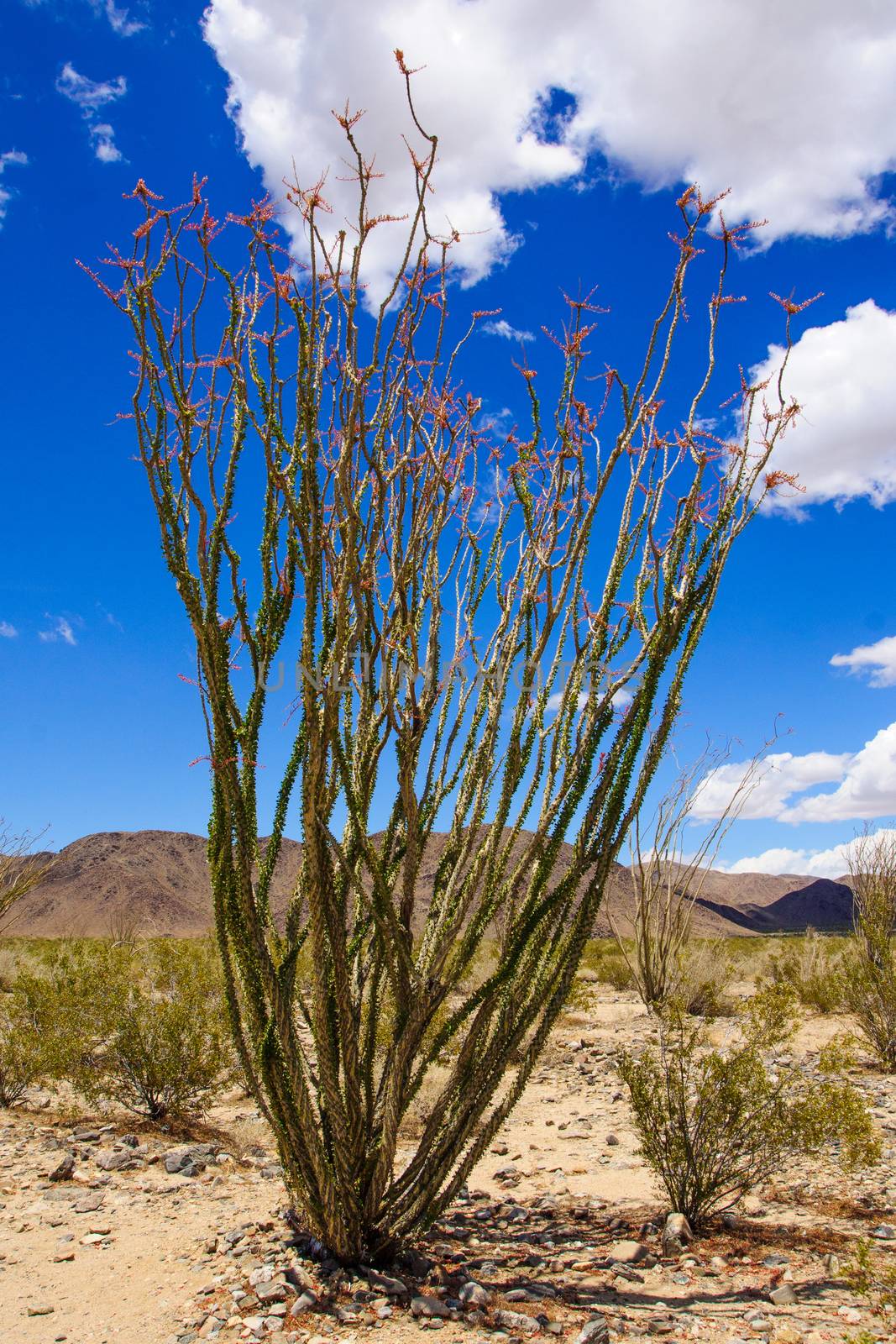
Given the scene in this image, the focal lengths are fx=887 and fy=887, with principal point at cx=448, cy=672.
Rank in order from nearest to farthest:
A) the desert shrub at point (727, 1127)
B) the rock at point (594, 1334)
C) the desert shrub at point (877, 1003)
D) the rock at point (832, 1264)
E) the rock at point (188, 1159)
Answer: the rock at point (594, 1334) < the rock at point (832, 1264) < the desert shrub at point (727, 1127) < the rock at point (188, 1159) < the desert shrub at point (877, 1003)

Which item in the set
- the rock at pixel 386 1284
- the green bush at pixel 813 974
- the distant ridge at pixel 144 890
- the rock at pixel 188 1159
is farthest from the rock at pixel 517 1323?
the distant ridge at pixel 144 890

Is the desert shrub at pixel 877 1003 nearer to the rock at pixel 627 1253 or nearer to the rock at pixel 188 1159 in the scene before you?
the rock at pixel 627 1253

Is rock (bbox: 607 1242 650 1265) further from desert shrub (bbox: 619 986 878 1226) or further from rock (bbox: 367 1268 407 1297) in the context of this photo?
rock (bbox: 367 1268 407 1297)

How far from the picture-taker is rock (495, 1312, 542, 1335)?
322cm

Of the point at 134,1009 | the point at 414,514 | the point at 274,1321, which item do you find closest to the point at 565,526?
the point at 414,514

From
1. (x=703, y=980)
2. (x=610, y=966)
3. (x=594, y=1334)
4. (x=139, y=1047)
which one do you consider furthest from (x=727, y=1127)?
(x=610, y=966)

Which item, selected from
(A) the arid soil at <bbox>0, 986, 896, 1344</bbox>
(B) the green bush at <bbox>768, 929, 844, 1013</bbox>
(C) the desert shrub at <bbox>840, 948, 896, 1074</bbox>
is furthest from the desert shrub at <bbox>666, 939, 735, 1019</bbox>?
(A) the arid soil at <bbox>0, 986, 896, 1344</bbox>

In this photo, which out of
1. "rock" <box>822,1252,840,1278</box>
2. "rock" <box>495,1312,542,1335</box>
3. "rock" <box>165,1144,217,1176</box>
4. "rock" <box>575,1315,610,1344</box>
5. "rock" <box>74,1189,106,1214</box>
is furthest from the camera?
"rock" <box>165,1144,217,1176</box>

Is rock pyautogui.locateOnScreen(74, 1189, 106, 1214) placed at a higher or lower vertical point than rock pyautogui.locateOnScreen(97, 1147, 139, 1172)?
lower

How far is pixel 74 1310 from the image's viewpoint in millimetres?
3557

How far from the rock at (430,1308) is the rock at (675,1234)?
1.34 metres

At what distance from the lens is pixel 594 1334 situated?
3107 mm

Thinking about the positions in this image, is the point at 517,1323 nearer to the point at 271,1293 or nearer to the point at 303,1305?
the point at 303,1305

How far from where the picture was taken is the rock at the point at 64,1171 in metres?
5.28
